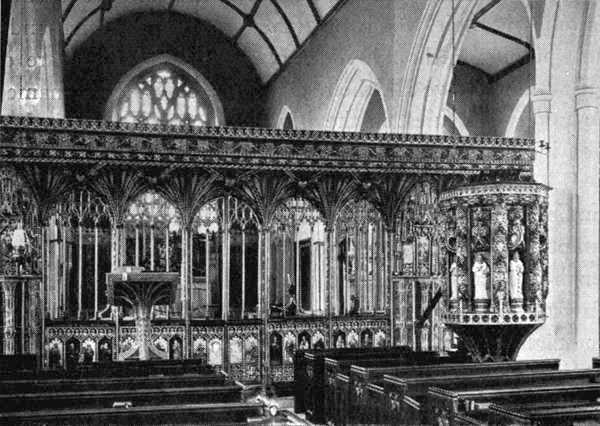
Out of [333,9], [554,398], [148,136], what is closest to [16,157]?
[148,136]

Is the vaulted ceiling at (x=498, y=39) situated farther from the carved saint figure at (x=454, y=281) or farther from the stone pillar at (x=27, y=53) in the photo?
the carved saint figure at (x=454, y=281)

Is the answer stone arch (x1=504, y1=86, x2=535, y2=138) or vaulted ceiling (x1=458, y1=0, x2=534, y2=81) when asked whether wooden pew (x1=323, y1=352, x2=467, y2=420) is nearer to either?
vaulted ceiling (x1=458, y1=0, x2=534, y2=81)

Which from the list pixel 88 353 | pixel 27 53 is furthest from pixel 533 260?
pixel 27 53

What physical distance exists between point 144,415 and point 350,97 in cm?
1199

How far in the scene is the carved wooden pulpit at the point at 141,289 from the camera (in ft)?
19.8

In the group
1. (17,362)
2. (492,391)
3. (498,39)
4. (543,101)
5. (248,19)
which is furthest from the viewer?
(248,19)

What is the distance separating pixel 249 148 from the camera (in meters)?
8.34

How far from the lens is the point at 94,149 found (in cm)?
787

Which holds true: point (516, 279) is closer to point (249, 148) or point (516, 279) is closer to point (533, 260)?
point (533, 260)

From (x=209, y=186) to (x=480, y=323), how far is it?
347 cm

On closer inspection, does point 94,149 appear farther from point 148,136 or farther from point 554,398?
point 554,398

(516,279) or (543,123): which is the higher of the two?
(543,123)

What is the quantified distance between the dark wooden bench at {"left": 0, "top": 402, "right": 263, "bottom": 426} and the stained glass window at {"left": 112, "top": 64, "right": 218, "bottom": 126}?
51.4 ft

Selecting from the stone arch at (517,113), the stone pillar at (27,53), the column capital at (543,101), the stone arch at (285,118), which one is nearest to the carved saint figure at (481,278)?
the column capital at (543,101)
